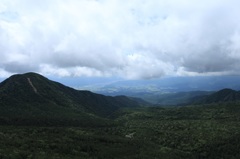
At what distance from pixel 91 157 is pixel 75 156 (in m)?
10.5

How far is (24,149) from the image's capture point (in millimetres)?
181750

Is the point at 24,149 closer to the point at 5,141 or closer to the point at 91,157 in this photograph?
the point at 5,141

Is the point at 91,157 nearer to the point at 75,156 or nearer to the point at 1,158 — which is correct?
the point at 75,156

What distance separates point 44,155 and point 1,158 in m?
25.7

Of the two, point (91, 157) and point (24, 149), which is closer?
point (24, 149)

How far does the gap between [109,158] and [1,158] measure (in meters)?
70.8

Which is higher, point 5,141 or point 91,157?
point 5,141

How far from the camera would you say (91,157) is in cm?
19362

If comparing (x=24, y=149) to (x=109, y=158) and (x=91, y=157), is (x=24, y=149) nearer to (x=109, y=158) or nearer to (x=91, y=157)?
(x=91, y=157)

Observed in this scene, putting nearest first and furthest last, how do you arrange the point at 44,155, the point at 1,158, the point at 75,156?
the point at 1,158, the point at 44,155, the point at 75,156

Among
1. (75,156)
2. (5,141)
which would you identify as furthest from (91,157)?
(5,141)

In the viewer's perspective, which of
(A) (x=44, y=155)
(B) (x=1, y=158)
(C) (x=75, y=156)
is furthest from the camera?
(C) (x=75, y=156)

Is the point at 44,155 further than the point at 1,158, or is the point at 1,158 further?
the point at 44,155

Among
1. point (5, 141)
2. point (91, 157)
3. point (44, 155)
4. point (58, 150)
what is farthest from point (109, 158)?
point (5, 141)
